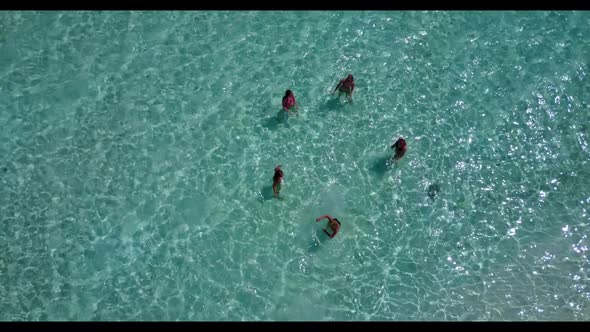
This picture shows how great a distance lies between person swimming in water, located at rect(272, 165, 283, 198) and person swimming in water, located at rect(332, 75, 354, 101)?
9.19 ft

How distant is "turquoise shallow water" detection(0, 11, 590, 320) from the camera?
12219 millimetres

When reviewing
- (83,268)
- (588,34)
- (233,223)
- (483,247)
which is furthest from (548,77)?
(83,268)

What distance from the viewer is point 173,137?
1391 cm

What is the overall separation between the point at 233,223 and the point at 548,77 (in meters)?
9.10

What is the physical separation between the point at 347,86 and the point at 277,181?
311cm

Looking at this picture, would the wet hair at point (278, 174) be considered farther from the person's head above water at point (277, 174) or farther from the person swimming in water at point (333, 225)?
the person swimming in water at point (333, 225)

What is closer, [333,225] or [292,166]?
[333,225]

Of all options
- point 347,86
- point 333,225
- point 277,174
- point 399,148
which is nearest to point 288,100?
point 347,86

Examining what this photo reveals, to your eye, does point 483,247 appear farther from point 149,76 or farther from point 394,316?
point 149,76

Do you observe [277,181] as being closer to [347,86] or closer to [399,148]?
[399,148]

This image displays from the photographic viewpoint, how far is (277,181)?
12852mm

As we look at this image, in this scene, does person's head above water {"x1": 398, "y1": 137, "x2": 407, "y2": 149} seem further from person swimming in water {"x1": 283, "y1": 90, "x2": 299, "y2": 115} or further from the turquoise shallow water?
person swimming in water {"x1": 283, "y1": 90, "x2": 299, "y2": 115}

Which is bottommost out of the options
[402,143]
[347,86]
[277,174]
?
[277,174]

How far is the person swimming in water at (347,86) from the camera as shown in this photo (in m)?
14.0
